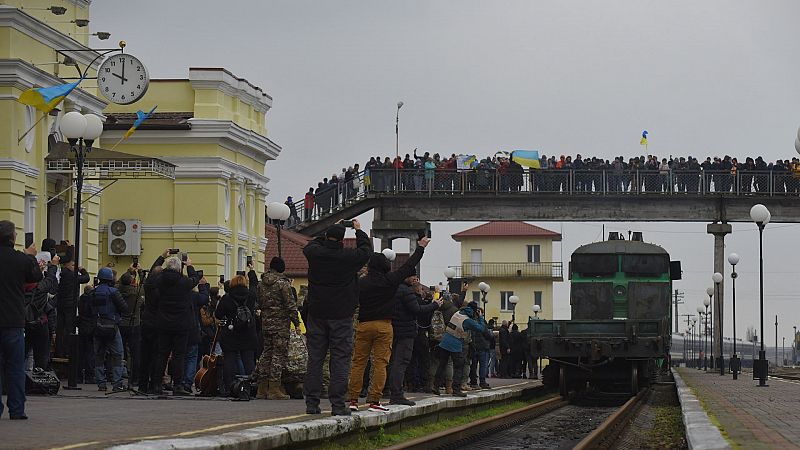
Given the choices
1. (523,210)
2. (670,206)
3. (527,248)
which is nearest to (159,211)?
(523,210)

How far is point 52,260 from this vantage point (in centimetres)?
2017

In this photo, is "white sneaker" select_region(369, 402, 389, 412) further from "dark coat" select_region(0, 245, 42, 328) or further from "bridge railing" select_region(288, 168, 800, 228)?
"bridge railing" select_region(288, 168, 800, 228)

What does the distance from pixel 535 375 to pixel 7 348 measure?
3408 cm

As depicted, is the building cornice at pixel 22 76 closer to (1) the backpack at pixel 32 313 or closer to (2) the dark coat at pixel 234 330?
(2) the dark coat at pixel 234 330

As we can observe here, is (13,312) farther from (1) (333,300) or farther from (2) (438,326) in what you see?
(2) (438,326)

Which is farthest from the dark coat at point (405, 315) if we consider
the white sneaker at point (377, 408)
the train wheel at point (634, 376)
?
the train wheel at point (634, 376)

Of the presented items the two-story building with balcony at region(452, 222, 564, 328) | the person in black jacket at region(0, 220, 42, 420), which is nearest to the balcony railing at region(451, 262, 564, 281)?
the two-story building with balcony at region(452, 222, 564, 328)

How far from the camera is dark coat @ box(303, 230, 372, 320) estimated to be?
15945mm

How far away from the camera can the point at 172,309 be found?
792 inches

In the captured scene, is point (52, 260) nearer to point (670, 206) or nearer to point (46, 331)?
point (46, 331)

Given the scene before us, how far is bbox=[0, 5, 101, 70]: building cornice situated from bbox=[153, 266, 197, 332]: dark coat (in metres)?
16.9

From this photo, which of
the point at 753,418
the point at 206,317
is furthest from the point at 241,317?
the point at 753,418

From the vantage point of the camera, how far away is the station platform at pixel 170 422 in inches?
480

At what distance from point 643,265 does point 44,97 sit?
14.2 m
